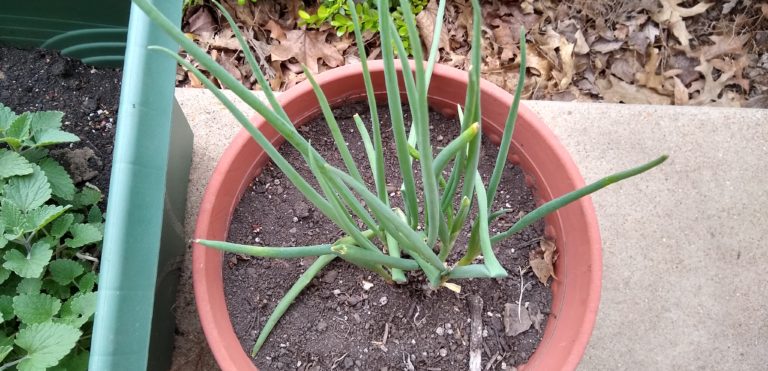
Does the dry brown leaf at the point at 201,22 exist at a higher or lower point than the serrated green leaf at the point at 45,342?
higher

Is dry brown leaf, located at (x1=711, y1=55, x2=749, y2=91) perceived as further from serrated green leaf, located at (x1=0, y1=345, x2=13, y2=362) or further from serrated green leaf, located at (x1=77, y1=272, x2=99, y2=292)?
serrated green leaf, located at (x1=0, y1=345, x2=13, y2=362)

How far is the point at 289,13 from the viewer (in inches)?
53.1

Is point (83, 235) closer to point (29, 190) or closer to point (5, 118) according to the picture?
point (29, 190)

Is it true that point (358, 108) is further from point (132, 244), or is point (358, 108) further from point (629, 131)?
point (629, 131)

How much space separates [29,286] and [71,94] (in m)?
0.38

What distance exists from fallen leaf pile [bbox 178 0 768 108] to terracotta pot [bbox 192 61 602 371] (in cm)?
47

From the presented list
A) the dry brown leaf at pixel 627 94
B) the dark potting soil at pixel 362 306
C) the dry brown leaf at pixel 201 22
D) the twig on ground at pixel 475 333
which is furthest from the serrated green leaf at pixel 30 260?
the dry brown leaf at pixel 627 94

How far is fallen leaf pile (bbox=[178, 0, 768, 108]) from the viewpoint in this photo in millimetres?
1309

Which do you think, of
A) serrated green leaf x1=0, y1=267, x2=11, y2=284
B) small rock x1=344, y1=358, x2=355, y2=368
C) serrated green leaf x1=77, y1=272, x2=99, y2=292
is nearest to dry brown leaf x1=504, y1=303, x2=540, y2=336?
small rock x1=344, y1=358, x2=355, y2=368

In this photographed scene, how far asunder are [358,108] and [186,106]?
0.43 meters

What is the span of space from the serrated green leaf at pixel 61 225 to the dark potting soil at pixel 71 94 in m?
0.14

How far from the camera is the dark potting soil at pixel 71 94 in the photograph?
991mm

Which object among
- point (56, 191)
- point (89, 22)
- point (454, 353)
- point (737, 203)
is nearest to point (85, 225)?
point (56, 191)

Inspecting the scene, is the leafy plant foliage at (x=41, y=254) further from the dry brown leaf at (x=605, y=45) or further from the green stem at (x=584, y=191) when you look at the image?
the dry brown leaf at (x=605, y=45)
